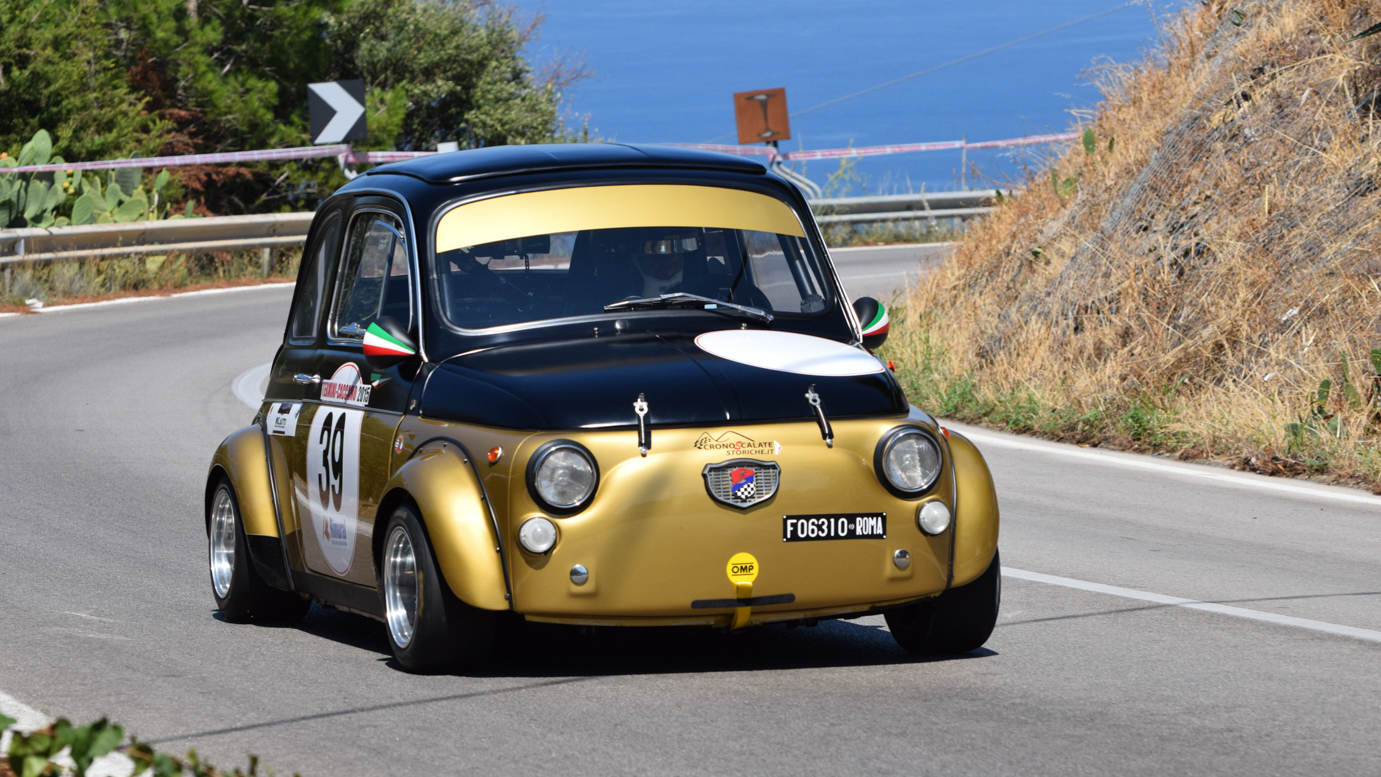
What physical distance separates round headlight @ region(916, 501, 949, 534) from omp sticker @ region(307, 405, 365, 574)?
1991 mm

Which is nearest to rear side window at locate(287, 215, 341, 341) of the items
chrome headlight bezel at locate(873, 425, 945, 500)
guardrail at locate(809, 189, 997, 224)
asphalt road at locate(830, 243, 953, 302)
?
chrome headlight bezel at locate(873, 425, 945, 500)

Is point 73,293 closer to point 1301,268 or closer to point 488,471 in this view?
point 1301,268

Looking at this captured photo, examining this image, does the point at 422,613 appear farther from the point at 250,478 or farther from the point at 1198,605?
the point at 1198,605

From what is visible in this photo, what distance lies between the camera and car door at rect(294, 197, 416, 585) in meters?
6.58

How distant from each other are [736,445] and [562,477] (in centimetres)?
55

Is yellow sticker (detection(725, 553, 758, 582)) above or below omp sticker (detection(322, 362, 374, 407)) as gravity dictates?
below

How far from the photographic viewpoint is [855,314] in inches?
279

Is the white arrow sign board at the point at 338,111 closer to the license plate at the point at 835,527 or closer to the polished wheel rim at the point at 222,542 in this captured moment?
the polished wheel rim at the point at 222,542

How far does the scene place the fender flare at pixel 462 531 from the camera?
19.2 feet

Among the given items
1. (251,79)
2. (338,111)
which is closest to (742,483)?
(338,111)

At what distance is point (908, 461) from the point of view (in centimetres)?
607

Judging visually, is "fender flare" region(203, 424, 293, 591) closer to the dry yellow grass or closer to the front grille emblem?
the front grille emblem

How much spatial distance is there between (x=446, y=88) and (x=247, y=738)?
97.4 feet

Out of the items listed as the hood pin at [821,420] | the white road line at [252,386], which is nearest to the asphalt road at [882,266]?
the white road line at [252,386]
